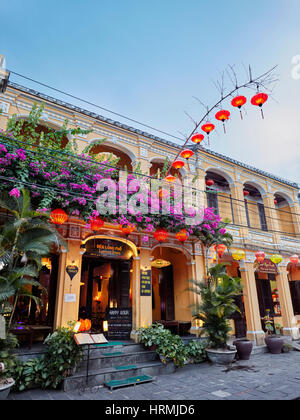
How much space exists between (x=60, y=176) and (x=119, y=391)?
5507 mm

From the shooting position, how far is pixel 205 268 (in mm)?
11367

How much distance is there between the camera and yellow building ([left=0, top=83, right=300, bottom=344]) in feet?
29.5

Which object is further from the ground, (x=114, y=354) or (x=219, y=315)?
(x=219, y=315)

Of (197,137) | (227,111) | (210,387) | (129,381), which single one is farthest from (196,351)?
(227,111)

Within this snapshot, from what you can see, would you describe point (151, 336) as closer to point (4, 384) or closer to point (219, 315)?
point (219, 315)

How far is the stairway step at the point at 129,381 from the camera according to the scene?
6383 mm

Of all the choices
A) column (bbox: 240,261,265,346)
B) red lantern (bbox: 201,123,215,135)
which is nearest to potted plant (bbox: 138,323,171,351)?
column (bbox: 240,261,265,346)

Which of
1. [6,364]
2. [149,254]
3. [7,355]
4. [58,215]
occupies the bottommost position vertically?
[6,364]

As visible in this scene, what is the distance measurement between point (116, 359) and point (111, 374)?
77 cm

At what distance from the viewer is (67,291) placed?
26.8 ft

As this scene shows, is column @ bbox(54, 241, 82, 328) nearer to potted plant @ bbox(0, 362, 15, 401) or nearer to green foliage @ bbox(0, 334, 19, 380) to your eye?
green foliage @ bbox(0, 334, 19, 380)

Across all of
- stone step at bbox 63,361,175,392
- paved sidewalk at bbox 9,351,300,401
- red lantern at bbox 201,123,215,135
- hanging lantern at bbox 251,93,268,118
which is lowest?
paved sidewalk at bbox 9,351,300,401

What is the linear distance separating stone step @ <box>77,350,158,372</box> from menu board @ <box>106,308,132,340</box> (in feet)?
3.41
